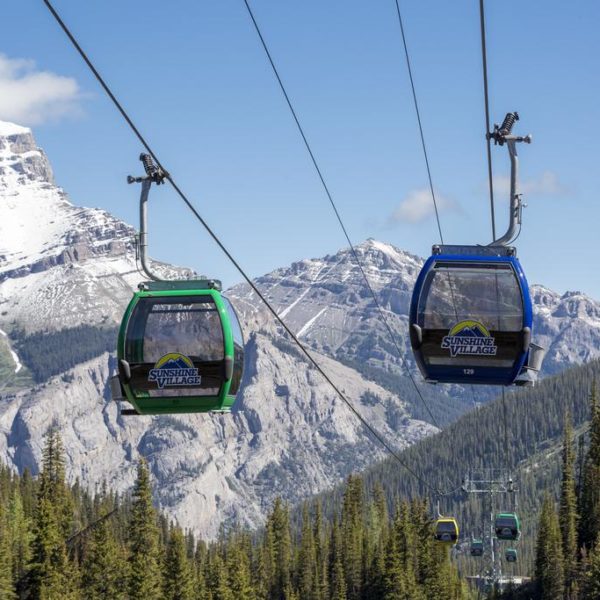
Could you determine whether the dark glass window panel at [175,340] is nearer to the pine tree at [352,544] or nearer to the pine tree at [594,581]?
the pine tree at [594,581]

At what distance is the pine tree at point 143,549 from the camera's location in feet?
373

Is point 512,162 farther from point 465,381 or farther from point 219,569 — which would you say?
point 219,569

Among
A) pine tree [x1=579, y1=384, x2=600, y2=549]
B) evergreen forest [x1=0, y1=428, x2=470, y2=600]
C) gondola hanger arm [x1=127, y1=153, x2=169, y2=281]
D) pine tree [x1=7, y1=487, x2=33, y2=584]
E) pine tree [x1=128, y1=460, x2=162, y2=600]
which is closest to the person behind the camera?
gondola hanger arm [x1=127, y1=153, x2=169, y2=281]

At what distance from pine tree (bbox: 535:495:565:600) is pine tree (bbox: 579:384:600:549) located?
12.3 ft

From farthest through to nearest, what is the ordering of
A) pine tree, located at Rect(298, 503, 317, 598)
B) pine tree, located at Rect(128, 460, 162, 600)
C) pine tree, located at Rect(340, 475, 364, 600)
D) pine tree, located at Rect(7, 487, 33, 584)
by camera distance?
pine tree, located at Rect(298, 503, 317, 598), pine tree, located at Rect(340, 475, 364, 600), pine tree, located at Rect(7, 487, 33, 584), pine tree, located at Rect(128, 460, 162, 600)

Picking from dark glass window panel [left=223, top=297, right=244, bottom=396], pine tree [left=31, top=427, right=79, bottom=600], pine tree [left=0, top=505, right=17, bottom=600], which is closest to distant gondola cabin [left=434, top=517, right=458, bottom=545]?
pine tree [left=31, top=427, right=79, bottom=600]

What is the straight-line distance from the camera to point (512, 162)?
1125 inches

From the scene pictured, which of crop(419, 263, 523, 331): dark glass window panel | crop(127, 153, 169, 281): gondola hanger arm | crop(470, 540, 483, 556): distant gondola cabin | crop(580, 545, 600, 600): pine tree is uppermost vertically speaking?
crop(127, 153, 169, 281): gondola hanger arm

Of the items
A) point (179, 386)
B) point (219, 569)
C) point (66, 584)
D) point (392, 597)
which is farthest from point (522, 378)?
point (392, 597)

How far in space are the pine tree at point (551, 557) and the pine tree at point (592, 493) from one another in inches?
147

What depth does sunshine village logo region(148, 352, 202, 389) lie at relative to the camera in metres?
28.7

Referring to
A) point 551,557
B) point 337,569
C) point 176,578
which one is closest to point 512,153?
point 176,578

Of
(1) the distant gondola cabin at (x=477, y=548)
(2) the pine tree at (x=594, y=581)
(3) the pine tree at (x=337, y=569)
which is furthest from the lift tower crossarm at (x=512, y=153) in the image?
(3) the pine tree at (x=337, y=569)

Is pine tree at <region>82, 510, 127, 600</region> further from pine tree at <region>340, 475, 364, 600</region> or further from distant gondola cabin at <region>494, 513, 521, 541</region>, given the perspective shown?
distant gondola cabin at <region>494, 513, 521, 541</region>
